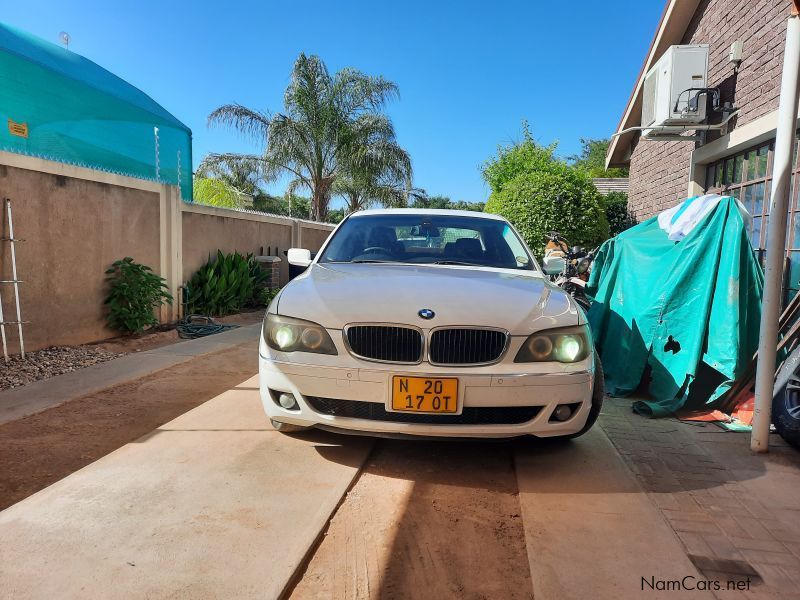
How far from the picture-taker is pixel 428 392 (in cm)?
271

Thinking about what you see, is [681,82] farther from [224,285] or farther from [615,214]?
[615,214]

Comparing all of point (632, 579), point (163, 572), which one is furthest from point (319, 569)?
point (632, 579)

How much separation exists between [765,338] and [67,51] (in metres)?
8.10

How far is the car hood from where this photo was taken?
284 centimetres

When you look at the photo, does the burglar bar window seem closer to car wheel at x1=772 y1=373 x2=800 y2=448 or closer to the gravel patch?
car wheel at x1=772 y1=373 x2=800 y2=448

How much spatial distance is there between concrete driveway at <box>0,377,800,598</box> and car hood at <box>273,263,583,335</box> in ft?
2.83

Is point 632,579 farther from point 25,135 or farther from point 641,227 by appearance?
point 25,135

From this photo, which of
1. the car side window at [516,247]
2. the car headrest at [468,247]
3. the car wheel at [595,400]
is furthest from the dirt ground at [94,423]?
the car wheel at [595,400]

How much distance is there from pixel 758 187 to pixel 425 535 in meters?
5.47

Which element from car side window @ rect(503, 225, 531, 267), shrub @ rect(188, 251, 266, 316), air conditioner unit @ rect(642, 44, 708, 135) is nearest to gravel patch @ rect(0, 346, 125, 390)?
shrub @ rect(188, 251, 266, 316)

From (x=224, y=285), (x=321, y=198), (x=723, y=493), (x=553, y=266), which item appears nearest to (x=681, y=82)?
(x=553, y=266)

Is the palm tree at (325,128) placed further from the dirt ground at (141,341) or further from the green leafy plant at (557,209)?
the dirt ground at (141,341)

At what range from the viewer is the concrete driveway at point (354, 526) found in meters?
2.03

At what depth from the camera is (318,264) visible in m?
3.98
